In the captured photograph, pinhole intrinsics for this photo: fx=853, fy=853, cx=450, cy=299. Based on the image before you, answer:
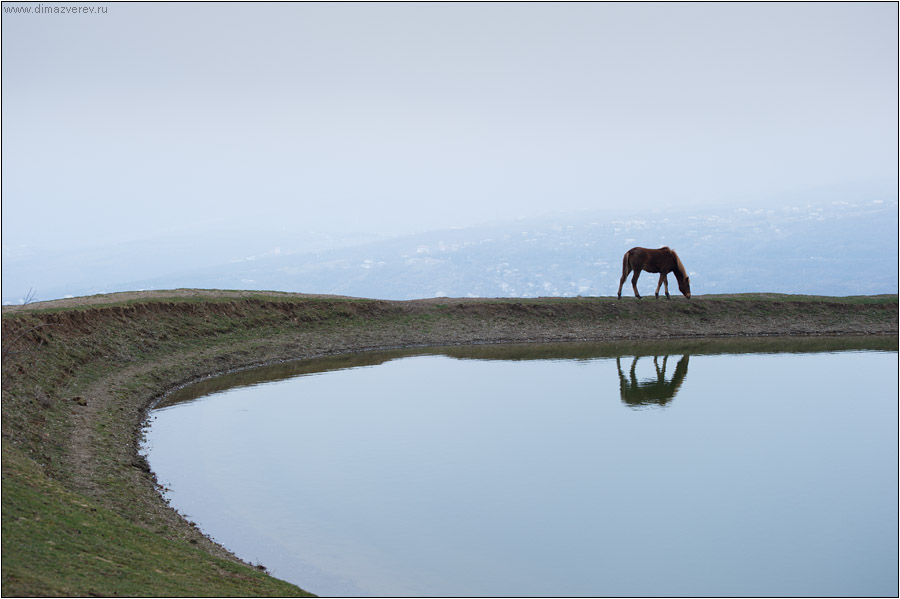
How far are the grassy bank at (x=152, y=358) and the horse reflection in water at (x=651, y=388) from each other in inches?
411

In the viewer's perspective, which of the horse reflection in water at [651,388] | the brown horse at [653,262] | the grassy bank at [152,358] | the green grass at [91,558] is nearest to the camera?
the green grass at [91,558]

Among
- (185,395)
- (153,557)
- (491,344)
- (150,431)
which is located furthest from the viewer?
(491,344)

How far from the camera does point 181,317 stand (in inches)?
1556

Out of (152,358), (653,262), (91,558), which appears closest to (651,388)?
(653,262)

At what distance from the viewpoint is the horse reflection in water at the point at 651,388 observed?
2777 cm

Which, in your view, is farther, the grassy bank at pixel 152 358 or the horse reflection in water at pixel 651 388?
the horse reflection in water at pixel 651 388

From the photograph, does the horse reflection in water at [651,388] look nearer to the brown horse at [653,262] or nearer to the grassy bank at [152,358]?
the grassy bank at [152,358]

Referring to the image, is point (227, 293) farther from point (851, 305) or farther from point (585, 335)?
point (851, 305)

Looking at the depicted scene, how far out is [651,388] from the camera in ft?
99.6

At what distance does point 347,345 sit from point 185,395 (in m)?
12.3

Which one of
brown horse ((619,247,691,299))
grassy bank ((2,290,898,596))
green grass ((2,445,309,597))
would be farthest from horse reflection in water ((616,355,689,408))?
green grass ((2,445,309,597))

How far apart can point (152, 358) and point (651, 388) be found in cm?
1957

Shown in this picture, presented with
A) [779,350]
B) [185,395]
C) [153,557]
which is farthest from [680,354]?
[153,557]

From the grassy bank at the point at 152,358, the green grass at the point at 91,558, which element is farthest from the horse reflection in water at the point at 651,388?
the green grass at the point at 91,558
